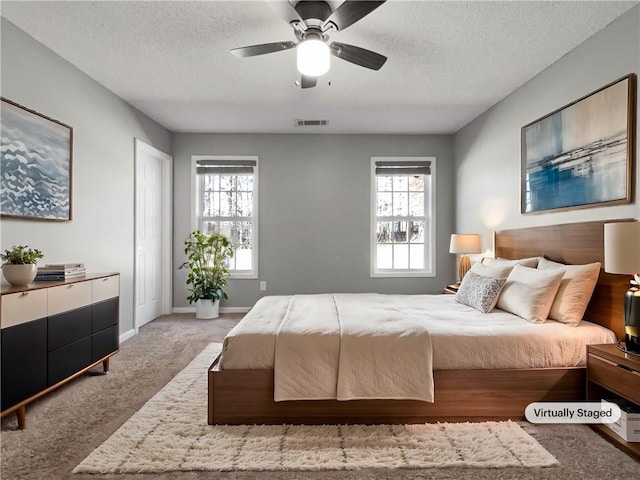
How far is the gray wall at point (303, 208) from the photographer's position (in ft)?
17.1

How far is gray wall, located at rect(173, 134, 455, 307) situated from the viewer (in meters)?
5.21

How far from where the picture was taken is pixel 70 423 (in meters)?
2.19

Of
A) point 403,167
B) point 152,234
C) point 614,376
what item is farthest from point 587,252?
point 152,234

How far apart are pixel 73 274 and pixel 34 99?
1.36 meters

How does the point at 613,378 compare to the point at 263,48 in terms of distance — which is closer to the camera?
the point at 613,378

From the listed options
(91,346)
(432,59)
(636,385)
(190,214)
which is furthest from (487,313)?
(190,214)

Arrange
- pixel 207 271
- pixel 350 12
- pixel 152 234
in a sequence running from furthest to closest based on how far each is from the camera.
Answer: pixel 207 271, pixel 152 234, pixel 350 12

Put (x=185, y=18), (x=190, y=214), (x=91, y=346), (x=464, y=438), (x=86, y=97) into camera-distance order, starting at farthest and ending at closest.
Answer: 1. (x=190, y=214)
2. (x=86, y=97)
3. (x=91, y=346)
4. (x=185, y=18)
5. (x=464, y=438)

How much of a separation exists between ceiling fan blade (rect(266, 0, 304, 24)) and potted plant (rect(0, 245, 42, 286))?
2.16 m

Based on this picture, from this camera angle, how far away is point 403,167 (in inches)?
208

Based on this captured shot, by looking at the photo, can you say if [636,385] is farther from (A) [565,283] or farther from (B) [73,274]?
(B) [73,274]

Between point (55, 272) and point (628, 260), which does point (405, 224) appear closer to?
point (628, 260)

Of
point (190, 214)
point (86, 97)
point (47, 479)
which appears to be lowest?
point (47, 479)

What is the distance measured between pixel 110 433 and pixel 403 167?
4.58m
